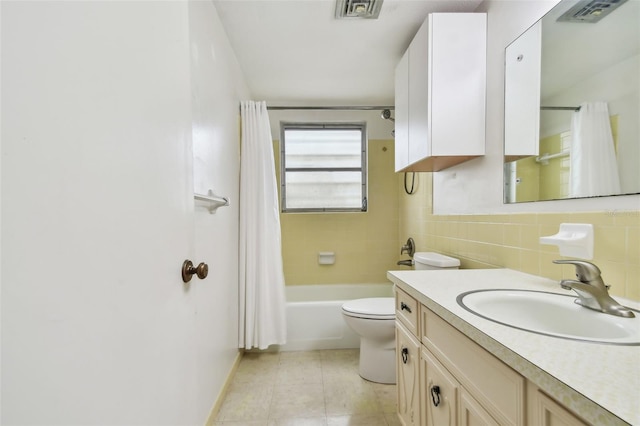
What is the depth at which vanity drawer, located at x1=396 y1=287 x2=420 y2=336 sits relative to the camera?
43.1 inches

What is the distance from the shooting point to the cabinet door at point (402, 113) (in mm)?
1794

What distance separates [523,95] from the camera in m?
1.23

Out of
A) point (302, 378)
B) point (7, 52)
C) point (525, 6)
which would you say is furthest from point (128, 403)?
point (525, 6)

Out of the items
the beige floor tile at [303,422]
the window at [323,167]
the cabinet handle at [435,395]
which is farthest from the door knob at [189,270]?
the window at [323,167]

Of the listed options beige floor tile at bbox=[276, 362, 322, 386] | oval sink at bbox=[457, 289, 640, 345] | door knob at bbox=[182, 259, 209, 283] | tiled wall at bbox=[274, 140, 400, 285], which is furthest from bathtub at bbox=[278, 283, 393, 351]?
door knob at bbox=[182, 259, 209, 283]

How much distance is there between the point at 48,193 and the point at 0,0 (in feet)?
0.70

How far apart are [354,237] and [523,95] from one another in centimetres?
204

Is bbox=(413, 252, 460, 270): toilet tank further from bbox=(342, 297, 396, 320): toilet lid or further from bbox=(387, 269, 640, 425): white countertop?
bbox=(387, 269, 640, 425): white countertop

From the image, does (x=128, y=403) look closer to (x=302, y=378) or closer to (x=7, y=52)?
(x=7, y=52)

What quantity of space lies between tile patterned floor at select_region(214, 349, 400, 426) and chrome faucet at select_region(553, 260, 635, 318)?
1158 millimetres

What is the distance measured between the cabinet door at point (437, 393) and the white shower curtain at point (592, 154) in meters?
0.77

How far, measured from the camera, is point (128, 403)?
1.60 ft

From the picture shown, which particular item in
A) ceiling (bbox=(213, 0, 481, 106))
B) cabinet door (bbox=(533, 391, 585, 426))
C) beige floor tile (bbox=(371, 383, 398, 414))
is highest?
ceiling (bbox=(213, 0, 481, 106))

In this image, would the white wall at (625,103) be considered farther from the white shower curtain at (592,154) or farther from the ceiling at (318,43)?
the ceiling at (318,43)
